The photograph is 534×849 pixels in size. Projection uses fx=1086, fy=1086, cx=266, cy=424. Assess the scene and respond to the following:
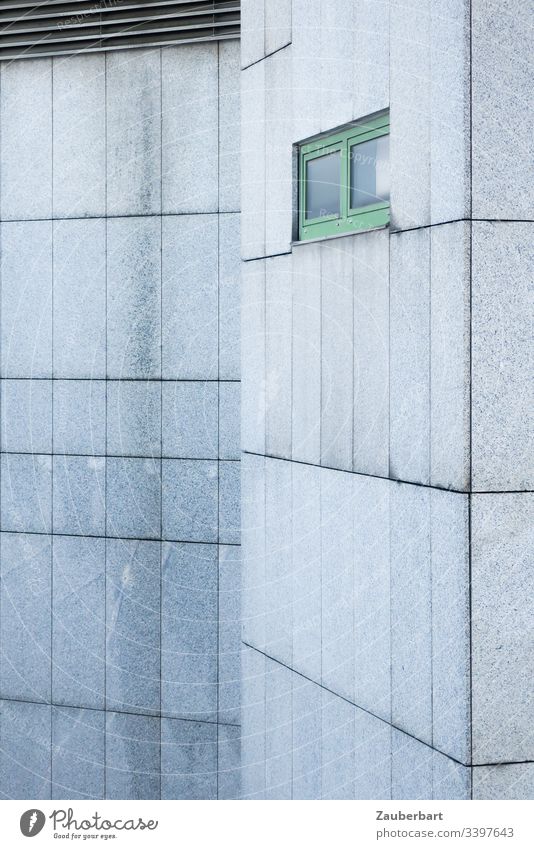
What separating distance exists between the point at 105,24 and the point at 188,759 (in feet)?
24.5

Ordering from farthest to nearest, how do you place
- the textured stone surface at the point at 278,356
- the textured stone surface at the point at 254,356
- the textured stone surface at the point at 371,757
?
the textured stone surface at the point at 254,356, the textured stone surface at the point at 278,356, the textured stone surface at the point at 371,757

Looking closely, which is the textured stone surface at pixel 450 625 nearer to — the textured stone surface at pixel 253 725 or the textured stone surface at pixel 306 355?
the textured stone surface at pixel 306 355

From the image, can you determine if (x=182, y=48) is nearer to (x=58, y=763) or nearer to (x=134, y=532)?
(x=134, y=532)

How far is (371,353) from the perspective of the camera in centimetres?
698

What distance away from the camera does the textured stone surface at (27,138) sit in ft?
37.6

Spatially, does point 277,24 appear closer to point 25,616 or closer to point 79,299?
point 79,299

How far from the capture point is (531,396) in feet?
19.9

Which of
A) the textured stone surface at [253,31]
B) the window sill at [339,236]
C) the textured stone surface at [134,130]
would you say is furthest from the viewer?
the textured stone surface at [134,130]

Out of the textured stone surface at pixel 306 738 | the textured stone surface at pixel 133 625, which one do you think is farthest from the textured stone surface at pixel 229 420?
the textured stone surface at pixel 306 738

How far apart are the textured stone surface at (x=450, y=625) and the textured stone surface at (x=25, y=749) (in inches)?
261

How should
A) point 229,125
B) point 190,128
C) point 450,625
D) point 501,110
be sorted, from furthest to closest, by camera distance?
1. point 190,128
2. point 229,125
3. point 450,625
4. point 501,110

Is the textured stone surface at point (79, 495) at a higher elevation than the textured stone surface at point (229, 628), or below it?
higher
